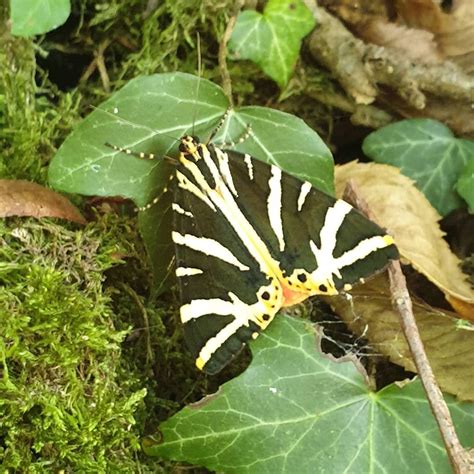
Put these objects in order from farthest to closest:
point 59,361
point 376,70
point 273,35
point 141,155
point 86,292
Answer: point 376,70
point 273,35
point 141,155
point 86,292
point 59,361

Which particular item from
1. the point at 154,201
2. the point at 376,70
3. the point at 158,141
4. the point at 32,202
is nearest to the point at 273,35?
the point at 376,70

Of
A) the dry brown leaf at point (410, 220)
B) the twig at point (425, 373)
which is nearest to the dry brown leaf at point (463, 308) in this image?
the dry brown leaf at point (410, 220)

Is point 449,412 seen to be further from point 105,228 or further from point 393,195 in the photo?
point 105,228

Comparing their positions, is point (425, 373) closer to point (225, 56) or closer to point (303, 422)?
point (303, 422)

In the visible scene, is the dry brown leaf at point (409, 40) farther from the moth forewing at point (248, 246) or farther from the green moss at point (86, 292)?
the moth forewing at point (248, 246)

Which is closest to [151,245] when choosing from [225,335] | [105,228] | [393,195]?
[105,228]

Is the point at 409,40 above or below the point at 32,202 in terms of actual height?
above

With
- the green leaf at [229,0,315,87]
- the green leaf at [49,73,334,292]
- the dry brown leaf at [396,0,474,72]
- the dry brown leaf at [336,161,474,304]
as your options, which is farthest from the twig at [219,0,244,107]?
the dry brown leaf at [396,0,474,72]
